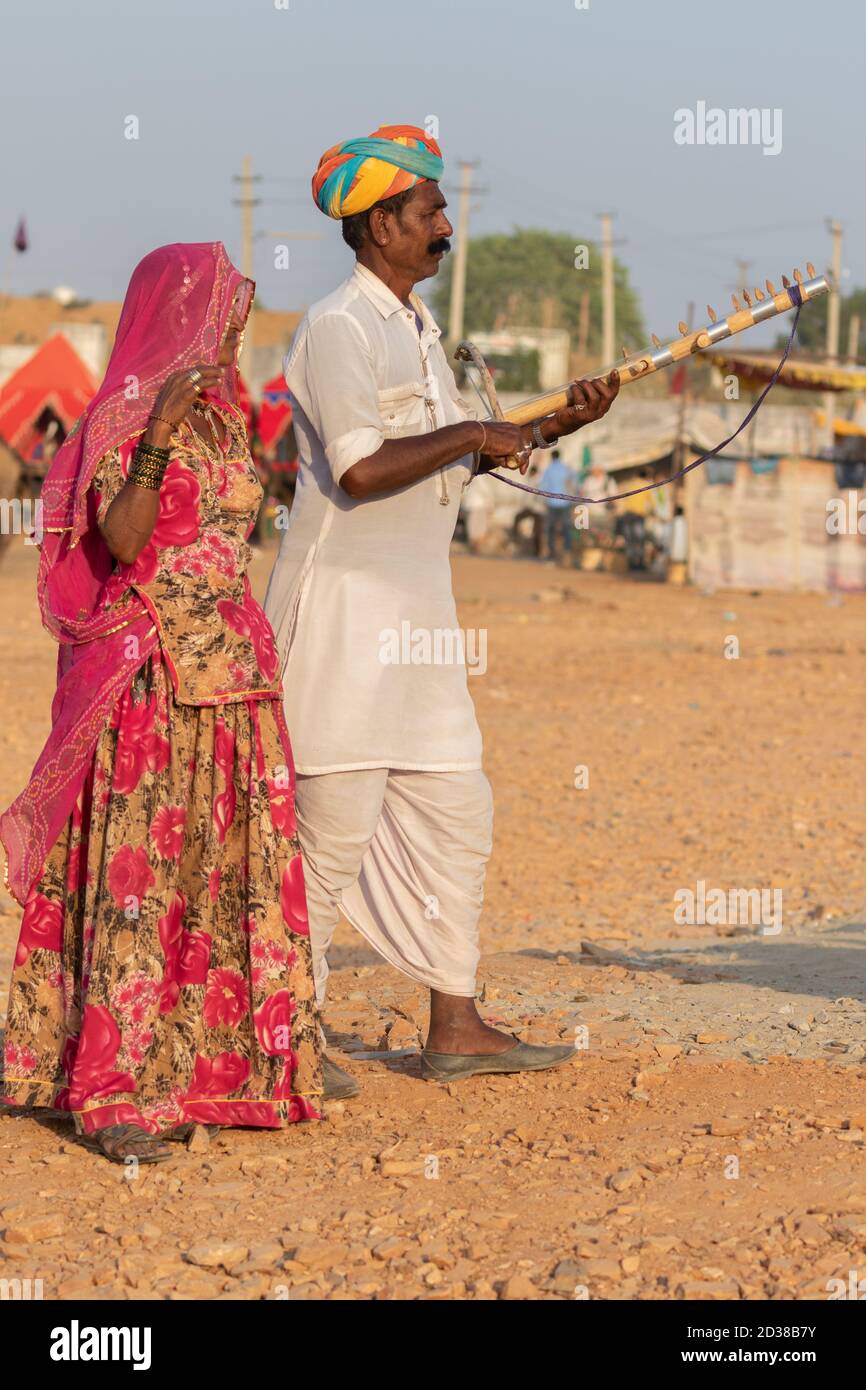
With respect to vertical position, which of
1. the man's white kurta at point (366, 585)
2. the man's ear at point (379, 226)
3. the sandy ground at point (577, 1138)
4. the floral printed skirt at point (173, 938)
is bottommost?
the sandy ground at point (577, 1138)

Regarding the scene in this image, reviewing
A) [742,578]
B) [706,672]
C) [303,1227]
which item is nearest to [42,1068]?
[303,1227]

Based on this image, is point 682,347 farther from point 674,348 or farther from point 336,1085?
point 336,1085

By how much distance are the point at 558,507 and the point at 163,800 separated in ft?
73.0

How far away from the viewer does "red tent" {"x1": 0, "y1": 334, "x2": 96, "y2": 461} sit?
74.0 feet

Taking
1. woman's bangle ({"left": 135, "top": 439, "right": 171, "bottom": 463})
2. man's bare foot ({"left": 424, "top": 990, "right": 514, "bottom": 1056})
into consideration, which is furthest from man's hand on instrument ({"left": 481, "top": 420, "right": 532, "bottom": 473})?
man's bare foot ({"left": 424, "top": 990, "right": 514, "bottom": 1056})

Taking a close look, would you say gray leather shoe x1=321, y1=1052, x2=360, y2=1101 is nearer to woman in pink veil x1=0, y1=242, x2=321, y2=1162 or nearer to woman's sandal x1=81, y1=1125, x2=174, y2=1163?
woman in pink veil x1=0, y1=242, x2=321, y2=1162

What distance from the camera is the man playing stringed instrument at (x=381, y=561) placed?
381 centimetres

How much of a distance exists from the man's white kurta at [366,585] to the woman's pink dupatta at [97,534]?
247 mm

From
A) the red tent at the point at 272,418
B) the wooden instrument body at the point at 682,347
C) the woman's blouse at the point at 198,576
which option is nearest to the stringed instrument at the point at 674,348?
the wooden instrument body at the point at 682,347

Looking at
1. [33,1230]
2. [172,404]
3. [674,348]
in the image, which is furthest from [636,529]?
[33,1230]

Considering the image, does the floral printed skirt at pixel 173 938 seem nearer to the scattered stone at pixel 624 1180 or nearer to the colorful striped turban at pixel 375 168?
the scattered stone at pixel 624 1180

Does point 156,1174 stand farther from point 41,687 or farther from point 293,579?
point 41,687

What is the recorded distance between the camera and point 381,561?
3906 millimetres

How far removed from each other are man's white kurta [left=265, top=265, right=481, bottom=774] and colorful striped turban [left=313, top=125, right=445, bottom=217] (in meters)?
0.16
